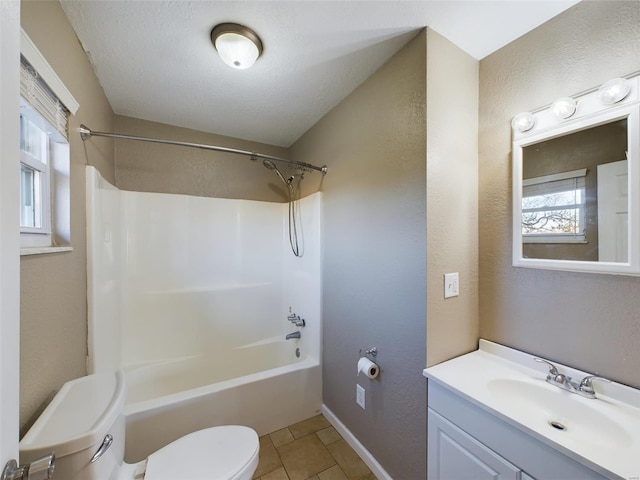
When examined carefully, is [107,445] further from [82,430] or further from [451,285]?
[451,285]

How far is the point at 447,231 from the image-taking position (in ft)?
4.27

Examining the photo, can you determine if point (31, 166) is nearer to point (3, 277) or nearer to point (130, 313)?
point (3, 277)

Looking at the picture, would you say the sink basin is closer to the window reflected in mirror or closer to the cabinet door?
the cabinet door

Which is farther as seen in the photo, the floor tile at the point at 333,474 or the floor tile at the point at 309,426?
the floor tile at the point at 309,426

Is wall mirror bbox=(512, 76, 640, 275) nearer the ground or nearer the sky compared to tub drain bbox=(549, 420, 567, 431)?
nearer the sky

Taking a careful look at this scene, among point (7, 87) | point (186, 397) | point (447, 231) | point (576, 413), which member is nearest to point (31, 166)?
point (7, 87)

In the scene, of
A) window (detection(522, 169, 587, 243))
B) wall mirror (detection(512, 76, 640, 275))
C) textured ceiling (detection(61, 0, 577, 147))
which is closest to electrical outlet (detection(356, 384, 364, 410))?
wall mirror (detection(512, 76, 640, 275))

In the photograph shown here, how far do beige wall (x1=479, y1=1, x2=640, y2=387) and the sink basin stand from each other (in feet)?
0.58

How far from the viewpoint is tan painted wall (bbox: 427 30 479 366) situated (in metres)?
1.24

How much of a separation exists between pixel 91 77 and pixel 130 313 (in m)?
1.75

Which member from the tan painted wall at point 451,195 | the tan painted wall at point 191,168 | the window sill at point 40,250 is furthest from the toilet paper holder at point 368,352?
the window sill at point 40,250

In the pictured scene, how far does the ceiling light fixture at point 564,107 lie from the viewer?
1.09 metres

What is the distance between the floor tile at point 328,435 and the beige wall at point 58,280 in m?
1.56

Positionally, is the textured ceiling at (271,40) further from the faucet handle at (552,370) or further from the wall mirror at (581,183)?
the faucet handle at (552,370)
